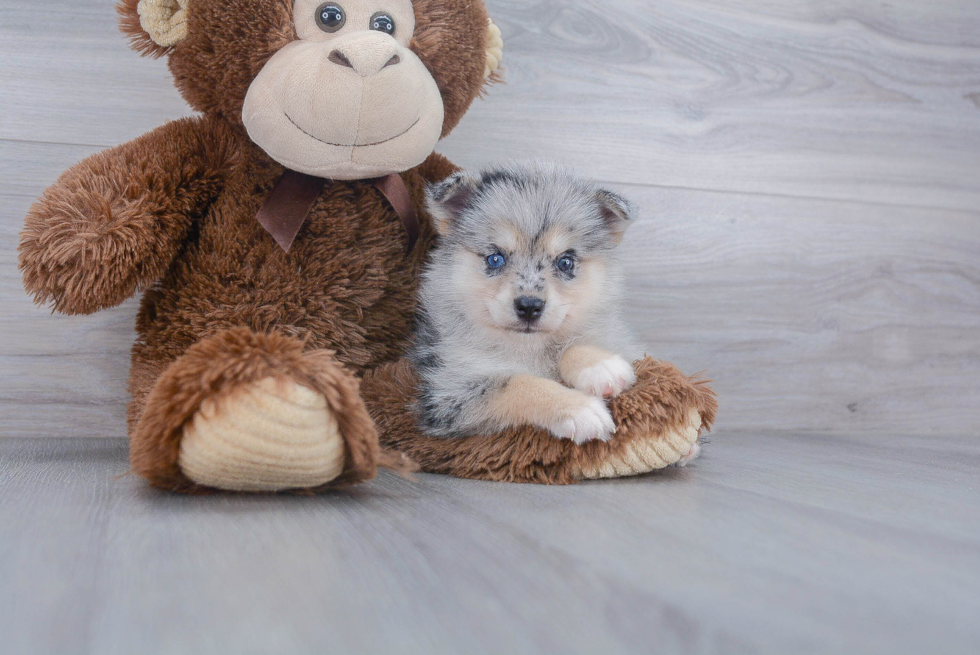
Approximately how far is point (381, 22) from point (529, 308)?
53 cm

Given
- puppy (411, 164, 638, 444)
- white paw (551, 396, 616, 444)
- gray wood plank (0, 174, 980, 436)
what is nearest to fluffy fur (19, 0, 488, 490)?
puppy (411, 164, 638, 444)

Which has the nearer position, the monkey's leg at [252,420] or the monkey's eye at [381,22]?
the monkey's leg at [252,420]

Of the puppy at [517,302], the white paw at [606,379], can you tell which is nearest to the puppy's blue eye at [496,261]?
the puppy at [517,302]

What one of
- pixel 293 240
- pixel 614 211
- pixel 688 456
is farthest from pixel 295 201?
pixel 688 456

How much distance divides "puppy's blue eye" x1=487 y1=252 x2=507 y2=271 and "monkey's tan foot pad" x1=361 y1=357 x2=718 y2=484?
0.28 metres

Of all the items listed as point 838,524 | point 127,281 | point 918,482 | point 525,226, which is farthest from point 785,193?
point 127,281

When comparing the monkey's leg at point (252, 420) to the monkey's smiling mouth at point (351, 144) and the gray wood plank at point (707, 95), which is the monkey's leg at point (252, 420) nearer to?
the monkey's smiling mouth at point (351, 144)

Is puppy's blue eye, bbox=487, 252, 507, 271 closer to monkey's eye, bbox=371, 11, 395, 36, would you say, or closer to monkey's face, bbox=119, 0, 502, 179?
monkey's face, bbox=119, 0, 502, 179

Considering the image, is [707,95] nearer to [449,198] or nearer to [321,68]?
[449,198]

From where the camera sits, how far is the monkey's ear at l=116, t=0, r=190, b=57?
4.11 ft

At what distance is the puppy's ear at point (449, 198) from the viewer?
133 centimetres

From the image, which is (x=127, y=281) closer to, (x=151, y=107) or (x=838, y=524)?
(x=151, y=107)

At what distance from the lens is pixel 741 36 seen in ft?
6.31

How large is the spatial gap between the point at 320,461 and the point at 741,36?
5.04 feet
